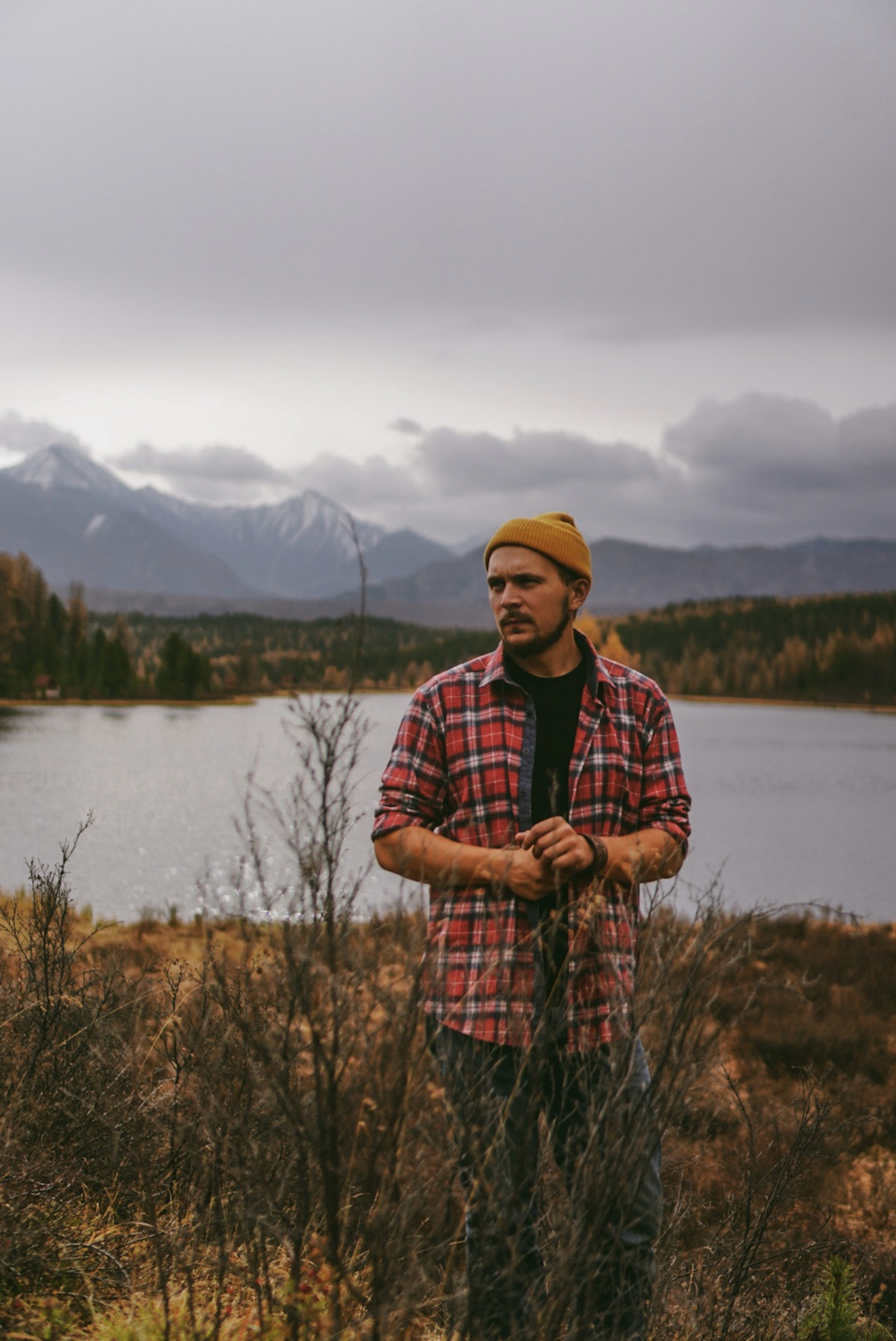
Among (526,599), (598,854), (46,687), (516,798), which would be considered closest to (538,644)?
(526,599)

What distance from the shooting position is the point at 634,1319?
6.49 feet

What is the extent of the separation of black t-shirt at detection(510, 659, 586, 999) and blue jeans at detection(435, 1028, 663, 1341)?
0.25 m

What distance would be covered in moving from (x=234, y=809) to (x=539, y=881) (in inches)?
905

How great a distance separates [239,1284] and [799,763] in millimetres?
A: 37791

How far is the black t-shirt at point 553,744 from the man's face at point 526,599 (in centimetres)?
10

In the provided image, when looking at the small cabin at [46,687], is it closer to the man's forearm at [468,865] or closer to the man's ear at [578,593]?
the man's ear at [578,593]

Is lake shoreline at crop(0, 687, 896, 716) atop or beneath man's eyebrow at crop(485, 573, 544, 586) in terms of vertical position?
beneath

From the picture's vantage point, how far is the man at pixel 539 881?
1.86 m

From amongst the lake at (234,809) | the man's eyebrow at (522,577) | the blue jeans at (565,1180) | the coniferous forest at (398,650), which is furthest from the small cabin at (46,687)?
the blue jeans at (565,1180)

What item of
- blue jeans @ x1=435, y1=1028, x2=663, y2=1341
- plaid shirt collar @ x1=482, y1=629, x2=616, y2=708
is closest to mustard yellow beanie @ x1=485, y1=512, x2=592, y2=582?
plaid shirt collar @ x1=482, y1=629, x2=616, y2=708

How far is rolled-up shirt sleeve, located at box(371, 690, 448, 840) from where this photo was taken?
2.29 meters

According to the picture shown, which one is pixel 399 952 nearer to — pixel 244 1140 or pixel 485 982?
pixel 485 982

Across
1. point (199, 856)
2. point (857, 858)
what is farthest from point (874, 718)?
point (199, 856)

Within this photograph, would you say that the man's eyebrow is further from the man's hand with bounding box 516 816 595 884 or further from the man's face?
the man's hand with bounding box 516 816 595 884
